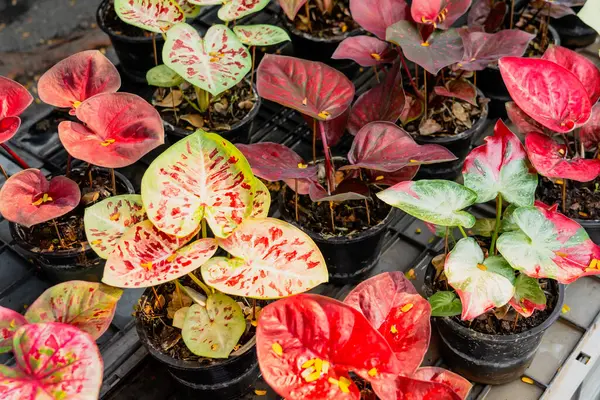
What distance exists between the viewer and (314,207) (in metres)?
1.45

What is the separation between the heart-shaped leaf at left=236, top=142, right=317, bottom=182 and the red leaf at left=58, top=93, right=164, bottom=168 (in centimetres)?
18

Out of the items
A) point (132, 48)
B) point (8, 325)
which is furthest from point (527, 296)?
point (132, 48)

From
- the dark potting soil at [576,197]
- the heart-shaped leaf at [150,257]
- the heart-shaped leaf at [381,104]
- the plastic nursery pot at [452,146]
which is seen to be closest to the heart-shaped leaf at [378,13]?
the heart-shaped leaf at [381,104]

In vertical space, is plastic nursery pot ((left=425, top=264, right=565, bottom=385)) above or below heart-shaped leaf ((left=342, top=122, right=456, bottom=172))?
below

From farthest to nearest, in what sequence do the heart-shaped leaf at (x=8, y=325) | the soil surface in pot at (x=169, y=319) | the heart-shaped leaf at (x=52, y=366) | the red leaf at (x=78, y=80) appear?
the red leaf at (x=78, y=80) < the soil surface in pot at (x=169, y=319) < the heart-shaped leaf at (x=8, y=325) < the heart-shaped leaf at (x=52, y=366)

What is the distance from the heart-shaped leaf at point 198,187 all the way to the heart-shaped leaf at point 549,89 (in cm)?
55

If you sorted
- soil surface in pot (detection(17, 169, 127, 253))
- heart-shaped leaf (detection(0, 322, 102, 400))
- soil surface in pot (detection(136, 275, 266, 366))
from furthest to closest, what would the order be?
soil surface in pot (detection(17, 169, 127, 253))
soil surface in pot (detection(136, 275, 266, 366))
heart-shaped leaf (detection(0, 322, 102, 400))

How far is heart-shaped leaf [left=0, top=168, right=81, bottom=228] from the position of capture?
4.12 feet

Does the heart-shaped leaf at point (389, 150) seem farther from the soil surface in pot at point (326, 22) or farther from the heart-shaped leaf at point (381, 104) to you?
the soil surface in pot at point (326, 22)

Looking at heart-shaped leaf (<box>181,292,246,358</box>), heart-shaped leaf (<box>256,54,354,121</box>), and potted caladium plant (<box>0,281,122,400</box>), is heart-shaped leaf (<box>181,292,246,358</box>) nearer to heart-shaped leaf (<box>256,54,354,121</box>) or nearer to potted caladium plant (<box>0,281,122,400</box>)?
potted caladium plant (<box>0,281,122,400</box>)

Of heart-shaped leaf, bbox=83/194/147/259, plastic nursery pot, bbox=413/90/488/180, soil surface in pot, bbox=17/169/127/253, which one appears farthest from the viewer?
plastic nursery pot, bbox=413/90/488/180


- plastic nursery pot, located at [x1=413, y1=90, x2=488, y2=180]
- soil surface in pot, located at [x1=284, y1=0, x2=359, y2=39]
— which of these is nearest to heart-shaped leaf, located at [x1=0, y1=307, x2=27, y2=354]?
plastic nursery pot, located at [x1=413, y1=90, x2=488, y2=180]

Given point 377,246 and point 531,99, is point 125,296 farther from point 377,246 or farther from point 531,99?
point 531,99

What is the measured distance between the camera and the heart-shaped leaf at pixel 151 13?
146cm
